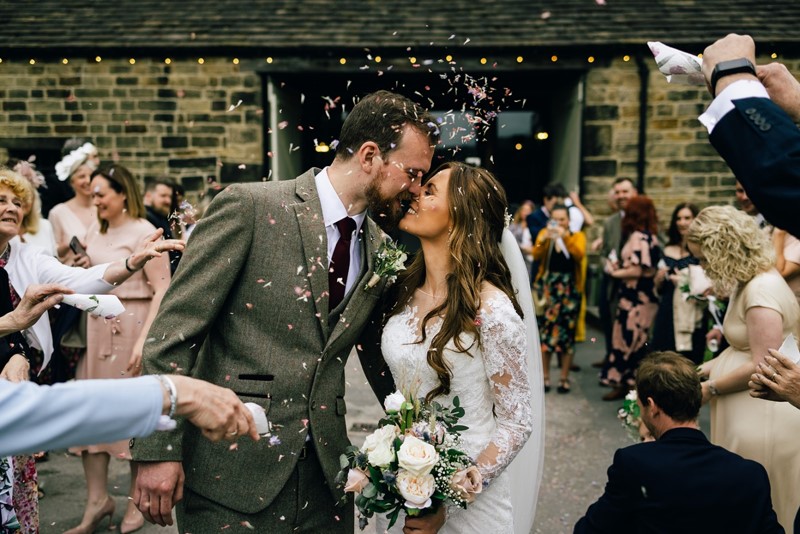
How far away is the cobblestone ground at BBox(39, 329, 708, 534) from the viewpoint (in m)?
4.68

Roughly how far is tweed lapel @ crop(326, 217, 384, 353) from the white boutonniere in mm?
29

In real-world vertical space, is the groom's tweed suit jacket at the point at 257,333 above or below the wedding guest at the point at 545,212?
above

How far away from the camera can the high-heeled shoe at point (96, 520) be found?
4.27 m

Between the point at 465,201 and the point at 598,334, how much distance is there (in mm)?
8446

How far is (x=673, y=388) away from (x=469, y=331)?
0.82m

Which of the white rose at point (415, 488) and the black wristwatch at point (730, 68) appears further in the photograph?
the white rose at point (415, 488)

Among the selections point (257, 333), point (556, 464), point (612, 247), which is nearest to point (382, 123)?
point (257, 333)

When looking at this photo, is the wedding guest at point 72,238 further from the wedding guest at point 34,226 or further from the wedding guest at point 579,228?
the wedding guest at point 579,228

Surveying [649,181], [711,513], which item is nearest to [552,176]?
[649,181]

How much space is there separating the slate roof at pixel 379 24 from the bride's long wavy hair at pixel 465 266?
8.53 metres

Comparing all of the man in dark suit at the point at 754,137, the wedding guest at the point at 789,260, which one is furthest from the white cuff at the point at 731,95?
the wedding guest at the point at 789,260

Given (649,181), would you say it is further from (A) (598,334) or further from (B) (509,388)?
(B) (509,388)

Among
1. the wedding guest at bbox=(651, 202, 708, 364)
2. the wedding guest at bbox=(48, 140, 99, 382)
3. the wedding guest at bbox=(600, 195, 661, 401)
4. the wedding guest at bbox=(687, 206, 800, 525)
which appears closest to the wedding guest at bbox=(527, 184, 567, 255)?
the wedding guest at bbox=(600, 195, 661, 401)

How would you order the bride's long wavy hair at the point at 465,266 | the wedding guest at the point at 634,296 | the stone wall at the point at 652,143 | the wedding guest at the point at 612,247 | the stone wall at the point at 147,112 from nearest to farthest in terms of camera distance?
the bride's long wavy hair at the point at 465,266
the wedding guest at the point at 634,296
the wedding guest at the point at 612,247
the stone wall at the point at 652,143
the stone wall at the point at 147,112
